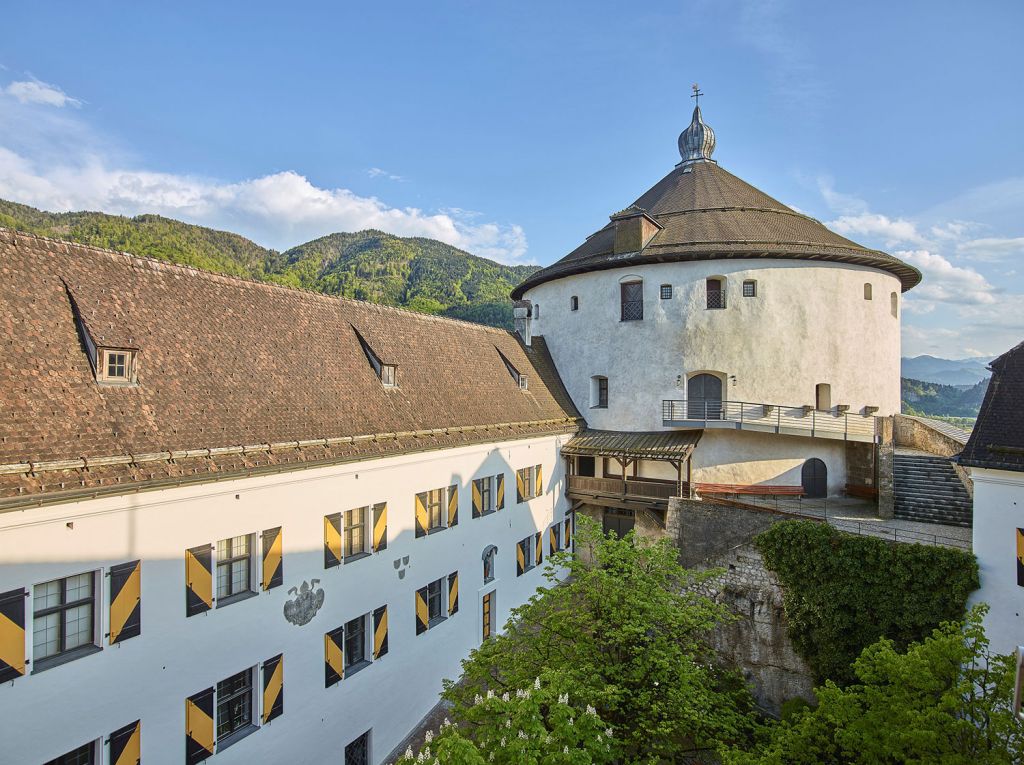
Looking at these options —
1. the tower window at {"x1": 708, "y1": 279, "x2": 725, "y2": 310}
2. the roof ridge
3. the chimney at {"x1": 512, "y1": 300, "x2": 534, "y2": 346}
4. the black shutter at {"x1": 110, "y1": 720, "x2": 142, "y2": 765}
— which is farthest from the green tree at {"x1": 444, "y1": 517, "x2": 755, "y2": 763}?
the chimney at {"x1": 512, "y1": 300, "x2": 534, "y2": 346}

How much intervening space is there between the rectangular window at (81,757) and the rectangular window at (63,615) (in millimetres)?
1316

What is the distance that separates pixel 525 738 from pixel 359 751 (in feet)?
23.2

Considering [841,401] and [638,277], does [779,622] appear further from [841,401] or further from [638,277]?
[638,277]

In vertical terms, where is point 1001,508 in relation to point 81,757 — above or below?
above

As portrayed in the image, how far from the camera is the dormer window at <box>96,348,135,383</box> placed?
8508 millimetres

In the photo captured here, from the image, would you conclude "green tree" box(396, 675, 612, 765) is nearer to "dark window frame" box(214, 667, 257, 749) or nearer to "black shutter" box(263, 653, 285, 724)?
"black shutter" box(263, 653, 285, 724)

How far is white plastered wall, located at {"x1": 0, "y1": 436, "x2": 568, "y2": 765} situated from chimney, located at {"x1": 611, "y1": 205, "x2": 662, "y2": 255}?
10.3 metres

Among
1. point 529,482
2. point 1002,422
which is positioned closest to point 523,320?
point 529,482

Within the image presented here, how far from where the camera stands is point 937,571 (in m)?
11.5

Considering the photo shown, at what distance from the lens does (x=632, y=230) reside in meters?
21.4

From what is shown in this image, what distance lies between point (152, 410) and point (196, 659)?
156 inches

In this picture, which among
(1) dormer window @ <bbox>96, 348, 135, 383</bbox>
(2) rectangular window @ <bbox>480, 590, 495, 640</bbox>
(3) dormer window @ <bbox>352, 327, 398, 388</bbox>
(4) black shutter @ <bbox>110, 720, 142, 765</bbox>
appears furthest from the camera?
(2) rectangular window @ <bbox>480, 590, 495, 640</bbox>

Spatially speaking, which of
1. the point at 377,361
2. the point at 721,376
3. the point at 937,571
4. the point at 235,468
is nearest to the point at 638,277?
the point at 721,376

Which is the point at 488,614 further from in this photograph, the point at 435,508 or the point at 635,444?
the point at 635,444
